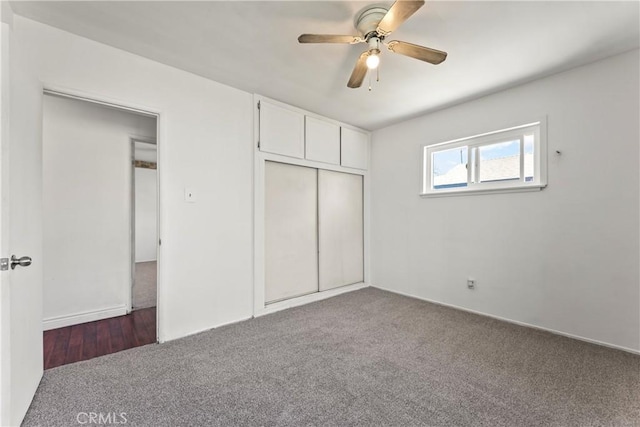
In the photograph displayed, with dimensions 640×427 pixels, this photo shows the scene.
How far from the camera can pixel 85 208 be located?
3.00 metres

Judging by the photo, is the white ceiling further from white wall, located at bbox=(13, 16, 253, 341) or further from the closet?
the closet

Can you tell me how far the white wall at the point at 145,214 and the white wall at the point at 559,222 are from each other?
6.28 meters

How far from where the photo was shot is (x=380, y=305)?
342cm

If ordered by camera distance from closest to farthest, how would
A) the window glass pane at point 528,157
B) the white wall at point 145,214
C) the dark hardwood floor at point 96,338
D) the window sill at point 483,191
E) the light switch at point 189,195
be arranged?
the dark hardwood floor at point 96,338, the light switch at point 189,195, the window sill at point 483,191, the window glass pane at point 528,157, the white wall at point 145,214

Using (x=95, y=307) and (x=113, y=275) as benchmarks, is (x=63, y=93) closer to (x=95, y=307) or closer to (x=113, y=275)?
(x=113, y=275)

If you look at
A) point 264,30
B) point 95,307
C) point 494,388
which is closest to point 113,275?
point 95,307

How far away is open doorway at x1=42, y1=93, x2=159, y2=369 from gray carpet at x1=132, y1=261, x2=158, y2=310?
0.16 m

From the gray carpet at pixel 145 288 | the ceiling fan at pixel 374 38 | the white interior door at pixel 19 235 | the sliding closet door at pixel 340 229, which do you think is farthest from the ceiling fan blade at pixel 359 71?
the gray carpet at pixel 145 288

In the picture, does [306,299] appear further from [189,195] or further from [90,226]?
[90,226]

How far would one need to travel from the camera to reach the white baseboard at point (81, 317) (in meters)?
2.75

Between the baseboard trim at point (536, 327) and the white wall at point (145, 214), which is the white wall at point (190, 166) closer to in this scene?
the baseboard trim at point (536, 327)

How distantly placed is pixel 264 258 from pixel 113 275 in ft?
5.64

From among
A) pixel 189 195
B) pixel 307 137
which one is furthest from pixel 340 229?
pixel 189 195

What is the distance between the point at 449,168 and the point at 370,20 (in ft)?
7.53
